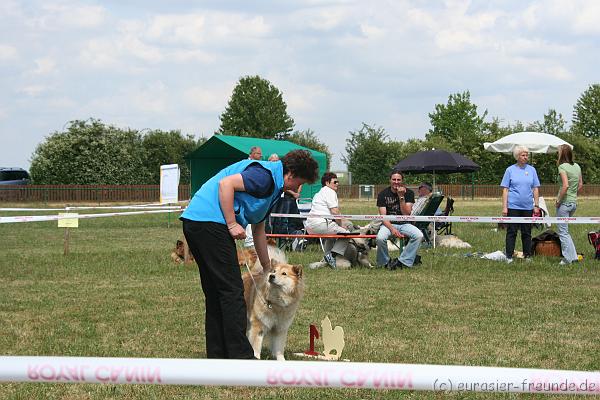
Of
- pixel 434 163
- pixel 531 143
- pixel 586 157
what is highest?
pixel 586 157

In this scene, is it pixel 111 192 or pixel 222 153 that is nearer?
pixel 222 153

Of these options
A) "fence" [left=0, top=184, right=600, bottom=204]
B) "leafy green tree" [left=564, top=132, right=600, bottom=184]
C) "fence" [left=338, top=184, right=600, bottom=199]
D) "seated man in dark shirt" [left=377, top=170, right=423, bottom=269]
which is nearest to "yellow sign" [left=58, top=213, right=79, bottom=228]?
"seated man in dark shirt" [left=377, top=170, right=423, bottom=269]

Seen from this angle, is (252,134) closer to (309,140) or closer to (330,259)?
(309,140)

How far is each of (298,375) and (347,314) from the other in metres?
5.26

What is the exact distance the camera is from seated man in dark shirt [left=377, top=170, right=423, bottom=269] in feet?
35.8

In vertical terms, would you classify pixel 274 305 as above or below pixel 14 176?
below

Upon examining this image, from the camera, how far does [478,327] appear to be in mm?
6598

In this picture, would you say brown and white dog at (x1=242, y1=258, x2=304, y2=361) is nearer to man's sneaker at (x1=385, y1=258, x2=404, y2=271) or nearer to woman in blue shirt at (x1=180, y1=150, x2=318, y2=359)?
woman in blue shirt at (x1=180, y1=150, x2=318, y2=359)

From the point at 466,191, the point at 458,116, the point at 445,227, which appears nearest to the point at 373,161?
the point at 466,191

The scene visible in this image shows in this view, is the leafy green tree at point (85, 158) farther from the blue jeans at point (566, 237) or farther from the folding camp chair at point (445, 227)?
the blue jeans at point (566, 237)

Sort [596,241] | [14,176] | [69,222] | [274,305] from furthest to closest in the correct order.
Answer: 1. [14,176]
2. [69,222]
3. [596,241]
4. [274,305]

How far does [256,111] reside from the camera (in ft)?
209

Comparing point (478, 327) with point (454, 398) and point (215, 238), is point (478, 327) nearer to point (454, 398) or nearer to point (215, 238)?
point (454, 398)

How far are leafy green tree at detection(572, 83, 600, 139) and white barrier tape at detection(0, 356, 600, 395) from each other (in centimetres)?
6328
